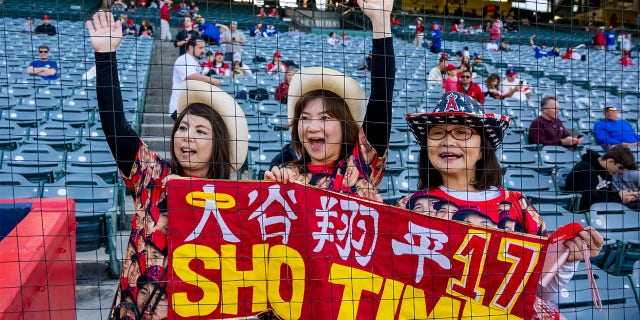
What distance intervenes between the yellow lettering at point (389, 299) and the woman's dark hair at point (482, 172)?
41 centimetres

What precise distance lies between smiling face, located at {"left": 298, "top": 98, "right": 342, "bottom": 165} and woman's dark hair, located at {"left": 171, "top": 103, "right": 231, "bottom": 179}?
30 cm

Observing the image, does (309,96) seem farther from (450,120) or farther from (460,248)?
(460,248)

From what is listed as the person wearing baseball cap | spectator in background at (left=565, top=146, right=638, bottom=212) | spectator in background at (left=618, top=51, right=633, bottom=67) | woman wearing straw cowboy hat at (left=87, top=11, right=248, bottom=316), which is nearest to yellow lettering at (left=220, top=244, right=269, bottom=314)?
woman wearing straw cowboy hat at (left=87, top=11, right=248, bottom=316)

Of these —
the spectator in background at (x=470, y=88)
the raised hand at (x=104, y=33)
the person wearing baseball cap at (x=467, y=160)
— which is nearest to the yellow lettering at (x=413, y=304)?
the person wearing baseball cap at (x=467, y=160)

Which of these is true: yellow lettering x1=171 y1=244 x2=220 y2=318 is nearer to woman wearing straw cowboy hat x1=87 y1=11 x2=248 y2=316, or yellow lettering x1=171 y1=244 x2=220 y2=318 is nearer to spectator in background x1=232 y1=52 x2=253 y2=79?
woman wearing straw cowboy hat x1=87 y1=11 x2=248 y2=316

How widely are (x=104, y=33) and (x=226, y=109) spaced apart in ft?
1.75

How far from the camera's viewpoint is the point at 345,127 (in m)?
2.32

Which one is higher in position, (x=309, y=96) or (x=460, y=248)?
(x=309, y=96)

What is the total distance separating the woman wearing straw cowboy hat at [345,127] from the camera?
2.25m

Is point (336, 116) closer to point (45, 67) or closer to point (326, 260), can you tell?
point (326, 260)

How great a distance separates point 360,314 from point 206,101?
1017 mm

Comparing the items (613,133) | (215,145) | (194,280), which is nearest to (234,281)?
(194,280)

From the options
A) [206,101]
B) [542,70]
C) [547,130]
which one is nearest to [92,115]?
[206,101]

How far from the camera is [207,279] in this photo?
2.25 metres
